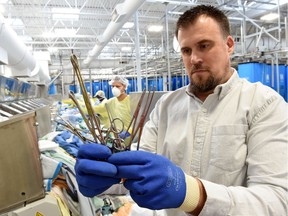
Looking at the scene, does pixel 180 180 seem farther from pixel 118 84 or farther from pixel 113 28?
pixel 113 28

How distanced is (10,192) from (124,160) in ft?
2.12

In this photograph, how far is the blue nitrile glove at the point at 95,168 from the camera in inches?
22.3

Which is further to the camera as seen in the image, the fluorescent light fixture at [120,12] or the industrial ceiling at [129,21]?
the industrial ceiling at [129,21]

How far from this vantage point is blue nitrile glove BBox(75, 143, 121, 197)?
22.3 inches

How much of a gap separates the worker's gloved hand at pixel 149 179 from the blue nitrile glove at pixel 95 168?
20 mm

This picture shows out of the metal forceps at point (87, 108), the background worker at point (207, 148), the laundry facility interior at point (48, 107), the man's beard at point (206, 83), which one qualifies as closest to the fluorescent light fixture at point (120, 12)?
the laundry facility interior at point (48, 107)

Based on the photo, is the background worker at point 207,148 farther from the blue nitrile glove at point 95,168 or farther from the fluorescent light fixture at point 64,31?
the fluorescent light fixture at point 64,31

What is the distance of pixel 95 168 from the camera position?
56cm

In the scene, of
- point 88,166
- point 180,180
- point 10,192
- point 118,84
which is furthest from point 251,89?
point 118,84

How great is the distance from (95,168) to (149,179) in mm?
126

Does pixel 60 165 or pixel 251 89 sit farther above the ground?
pixel 251 89

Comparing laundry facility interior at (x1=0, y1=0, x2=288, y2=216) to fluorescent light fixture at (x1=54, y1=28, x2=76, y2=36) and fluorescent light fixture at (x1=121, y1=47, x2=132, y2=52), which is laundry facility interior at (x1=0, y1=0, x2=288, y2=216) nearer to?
fluorescent light fixture at (x1=54, y1=28, x2=76, y2=36)

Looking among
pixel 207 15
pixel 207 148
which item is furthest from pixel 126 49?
pixel 207 148

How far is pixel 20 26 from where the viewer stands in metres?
A: 6.26
